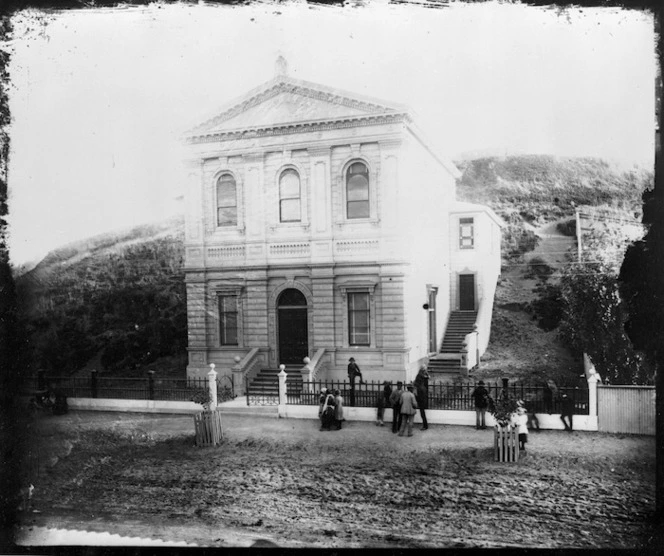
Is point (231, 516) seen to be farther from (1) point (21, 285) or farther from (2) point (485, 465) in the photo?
(1) point (21, 285)

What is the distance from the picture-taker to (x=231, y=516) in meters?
7.23

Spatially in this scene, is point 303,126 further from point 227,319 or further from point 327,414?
point 327,414

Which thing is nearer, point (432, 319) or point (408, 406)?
point (408, 406)

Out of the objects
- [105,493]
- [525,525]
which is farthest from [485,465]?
[105,493]

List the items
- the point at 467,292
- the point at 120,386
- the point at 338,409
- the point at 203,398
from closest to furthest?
the point at 467,292
the point at 338,409
the point at 203,398
the point at 120,386

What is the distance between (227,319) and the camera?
8039mm

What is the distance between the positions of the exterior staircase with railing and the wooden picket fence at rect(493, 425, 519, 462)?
3.26ft

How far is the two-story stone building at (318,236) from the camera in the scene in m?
7.35

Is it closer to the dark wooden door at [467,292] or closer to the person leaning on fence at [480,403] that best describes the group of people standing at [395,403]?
the person leaning on fence at [480,403]

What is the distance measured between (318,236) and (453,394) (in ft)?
9.66

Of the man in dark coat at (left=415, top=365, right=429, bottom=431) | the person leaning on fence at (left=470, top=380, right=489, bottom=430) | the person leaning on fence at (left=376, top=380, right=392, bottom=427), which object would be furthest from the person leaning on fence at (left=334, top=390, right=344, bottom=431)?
the person leaning on fence at (left=470, top=380, right=489, bottom=430)

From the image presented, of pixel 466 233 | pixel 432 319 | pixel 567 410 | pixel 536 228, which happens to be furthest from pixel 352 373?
pixel 536 228

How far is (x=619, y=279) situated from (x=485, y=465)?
3.03 metres

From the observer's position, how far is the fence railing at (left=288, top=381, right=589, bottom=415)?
23.7ft
